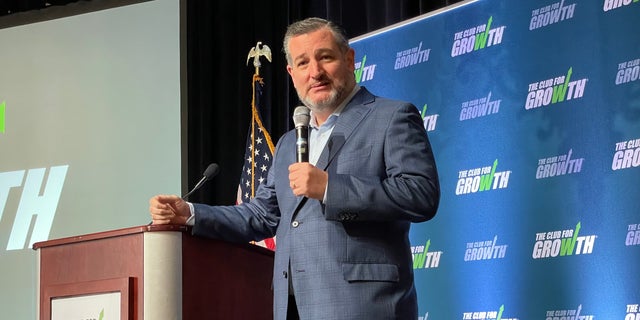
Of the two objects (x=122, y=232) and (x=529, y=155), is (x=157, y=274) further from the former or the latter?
(x=529, y=155)

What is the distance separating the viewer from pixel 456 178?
4582mm

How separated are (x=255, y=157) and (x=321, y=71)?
120 inches

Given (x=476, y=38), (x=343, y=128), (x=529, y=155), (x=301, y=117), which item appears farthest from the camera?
(x=476, y=38)

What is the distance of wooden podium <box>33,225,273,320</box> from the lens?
2.52 meters

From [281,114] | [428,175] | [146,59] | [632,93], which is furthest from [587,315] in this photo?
[146,59]

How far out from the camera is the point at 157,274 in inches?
99.2

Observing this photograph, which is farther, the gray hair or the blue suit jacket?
the gray hair

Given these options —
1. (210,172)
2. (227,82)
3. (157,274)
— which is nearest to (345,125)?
(210,172)

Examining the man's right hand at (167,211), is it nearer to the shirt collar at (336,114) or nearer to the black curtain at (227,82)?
the shirt collar at (336,114)

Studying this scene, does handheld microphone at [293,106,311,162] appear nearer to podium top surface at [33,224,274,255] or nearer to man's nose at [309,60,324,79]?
man's nose at [309,60,324,79]

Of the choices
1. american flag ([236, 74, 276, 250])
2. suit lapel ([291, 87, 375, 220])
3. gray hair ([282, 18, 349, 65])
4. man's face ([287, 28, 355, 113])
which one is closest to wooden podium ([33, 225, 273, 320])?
suit lapel ([291, 87, 375, 220])

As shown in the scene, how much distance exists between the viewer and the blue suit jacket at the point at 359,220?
2.47 m

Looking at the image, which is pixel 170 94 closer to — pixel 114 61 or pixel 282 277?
pixel 114 61

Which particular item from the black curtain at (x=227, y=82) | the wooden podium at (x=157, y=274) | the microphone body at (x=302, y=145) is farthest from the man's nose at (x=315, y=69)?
the black curtain at (x=227, y=82)
